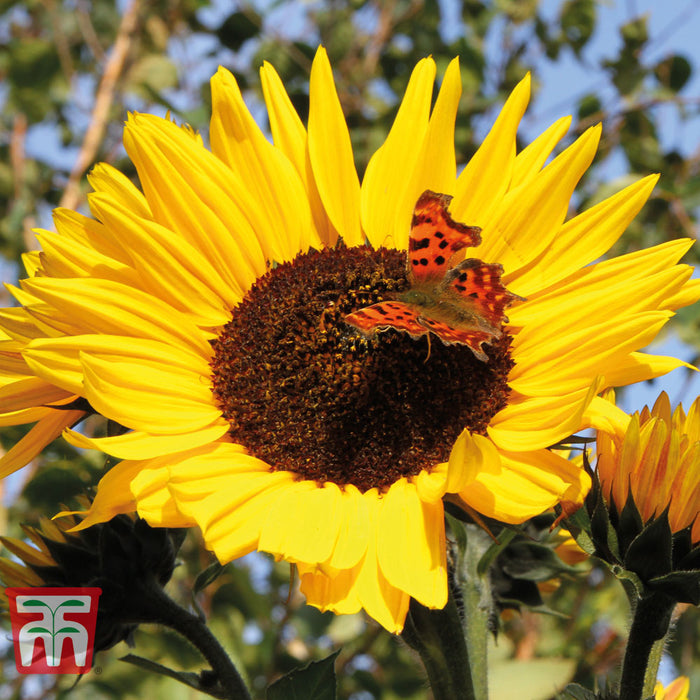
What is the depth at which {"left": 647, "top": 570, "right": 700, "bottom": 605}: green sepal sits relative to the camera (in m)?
1.14

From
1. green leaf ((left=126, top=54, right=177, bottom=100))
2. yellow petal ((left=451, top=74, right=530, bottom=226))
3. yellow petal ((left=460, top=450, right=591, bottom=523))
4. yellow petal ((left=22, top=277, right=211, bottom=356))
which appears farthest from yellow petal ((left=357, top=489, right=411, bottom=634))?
green leaf ((left=126, top=54, right=177, bottom=100))

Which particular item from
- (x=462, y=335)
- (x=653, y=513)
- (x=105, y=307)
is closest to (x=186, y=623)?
(x=105, y=307)

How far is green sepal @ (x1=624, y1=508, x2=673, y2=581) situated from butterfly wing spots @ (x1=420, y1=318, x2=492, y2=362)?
0.95ft

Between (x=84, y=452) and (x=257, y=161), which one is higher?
(x=257, y=161)

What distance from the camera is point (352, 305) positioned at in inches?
59.1

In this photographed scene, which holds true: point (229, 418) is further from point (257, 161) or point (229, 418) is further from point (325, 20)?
point (325, 20)

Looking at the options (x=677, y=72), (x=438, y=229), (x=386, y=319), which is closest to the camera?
(x=386, y=319)

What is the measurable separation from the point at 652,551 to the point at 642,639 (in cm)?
18

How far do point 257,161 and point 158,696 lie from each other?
1.43m

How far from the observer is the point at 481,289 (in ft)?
4.61

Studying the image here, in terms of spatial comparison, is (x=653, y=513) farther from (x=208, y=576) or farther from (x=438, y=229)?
(x=208, y=576)

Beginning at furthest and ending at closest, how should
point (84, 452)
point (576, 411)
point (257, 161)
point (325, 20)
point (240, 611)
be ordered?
1. point (325, 20)
2. point (240, 611)
3. point (84, 452)
4. point (257, 161)
5. point (576, 411)

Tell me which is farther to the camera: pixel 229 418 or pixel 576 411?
pixel 229 418

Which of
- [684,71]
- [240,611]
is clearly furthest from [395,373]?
[684,71]
